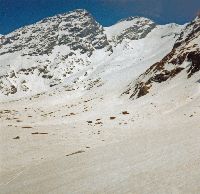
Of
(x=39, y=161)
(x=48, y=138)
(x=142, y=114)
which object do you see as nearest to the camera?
(x=39, y=161)

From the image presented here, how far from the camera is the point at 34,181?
14859 mm

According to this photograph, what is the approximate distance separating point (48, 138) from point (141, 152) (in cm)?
1148

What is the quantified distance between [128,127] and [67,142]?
6.98 m

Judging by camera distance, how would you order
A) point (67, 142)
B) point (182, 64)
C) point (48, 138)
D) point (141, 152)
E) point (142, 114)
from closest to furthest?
1. point (141, 152)
2. point (67, 142)
3. point (48, 138)
4. point (142, 114)
5. point (182, 64)

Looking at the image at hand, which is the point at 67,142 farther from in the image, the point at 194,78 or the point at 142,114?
the point at 194,78

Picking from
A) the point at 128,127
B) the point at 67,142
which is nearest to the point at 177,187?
the point at 67,142

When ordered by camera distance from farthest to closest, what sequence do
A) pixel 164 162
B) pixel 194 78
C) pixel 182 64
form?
pixel 182 64 < pixel 194 78 < pixel 164 162

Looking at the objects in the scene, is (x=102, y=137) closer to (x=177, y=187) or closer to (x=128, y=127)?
(x=128, y=127)

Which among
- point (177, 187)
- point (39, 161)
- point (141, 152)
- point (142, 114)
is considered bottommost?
point (142, 114)

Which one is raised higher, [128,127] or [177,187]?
[177,187]

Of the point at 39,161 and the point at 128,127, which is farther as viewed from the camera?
the point at 128,127

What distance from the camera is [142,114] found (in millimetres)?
37281

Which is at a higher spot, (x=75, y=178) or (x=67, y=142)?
(x=75, y=178)

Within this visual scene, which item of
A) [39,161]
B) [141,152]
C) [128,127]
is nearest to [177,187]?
[141,152]
